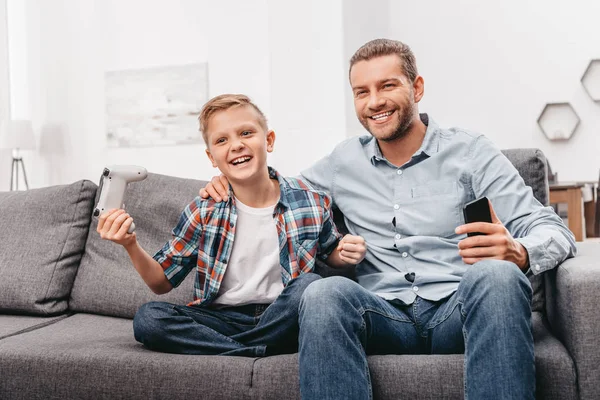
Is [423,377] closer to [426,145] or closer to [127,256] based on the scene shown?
[426,145]

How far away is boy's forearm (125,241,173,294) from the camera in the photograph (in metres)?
1.49

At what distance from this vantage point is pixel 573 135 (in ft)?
15.7

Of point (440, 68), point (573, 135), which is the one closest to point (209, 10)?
point (440, 68)

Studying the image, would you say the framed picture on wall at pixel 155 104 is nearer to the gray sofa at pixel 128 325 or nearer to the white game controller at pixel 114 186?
the gray sofa at pixel 128 325

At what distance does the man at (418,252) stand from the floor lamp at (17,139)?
10.5 ft

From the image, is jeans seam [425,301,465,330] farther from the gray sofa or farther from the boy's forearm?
the boy's forearm

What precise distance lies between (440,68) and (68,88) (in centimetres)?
276

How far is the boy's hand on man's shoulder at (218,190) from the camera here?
1624 mm

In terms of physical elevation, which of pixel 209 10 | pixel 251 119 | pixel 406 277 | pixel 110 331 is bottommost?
pixel 110 331

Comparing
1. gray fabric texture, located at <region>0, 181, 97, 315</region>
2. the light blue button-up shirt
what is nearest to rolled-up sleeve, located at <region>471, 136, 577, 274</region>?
the light blue button-up shirt

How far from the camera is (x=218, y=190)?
5.39 feet

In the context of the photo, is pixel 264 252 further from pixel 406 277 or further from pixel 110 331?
pixel 110 331

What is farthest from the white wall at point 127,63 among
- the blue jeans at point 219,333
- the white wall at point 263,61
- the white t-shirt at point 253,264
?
the blue jeans at point 219,333

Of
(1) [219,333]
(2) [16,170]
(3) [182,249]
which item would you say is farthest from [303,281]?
(2) [16,170]
